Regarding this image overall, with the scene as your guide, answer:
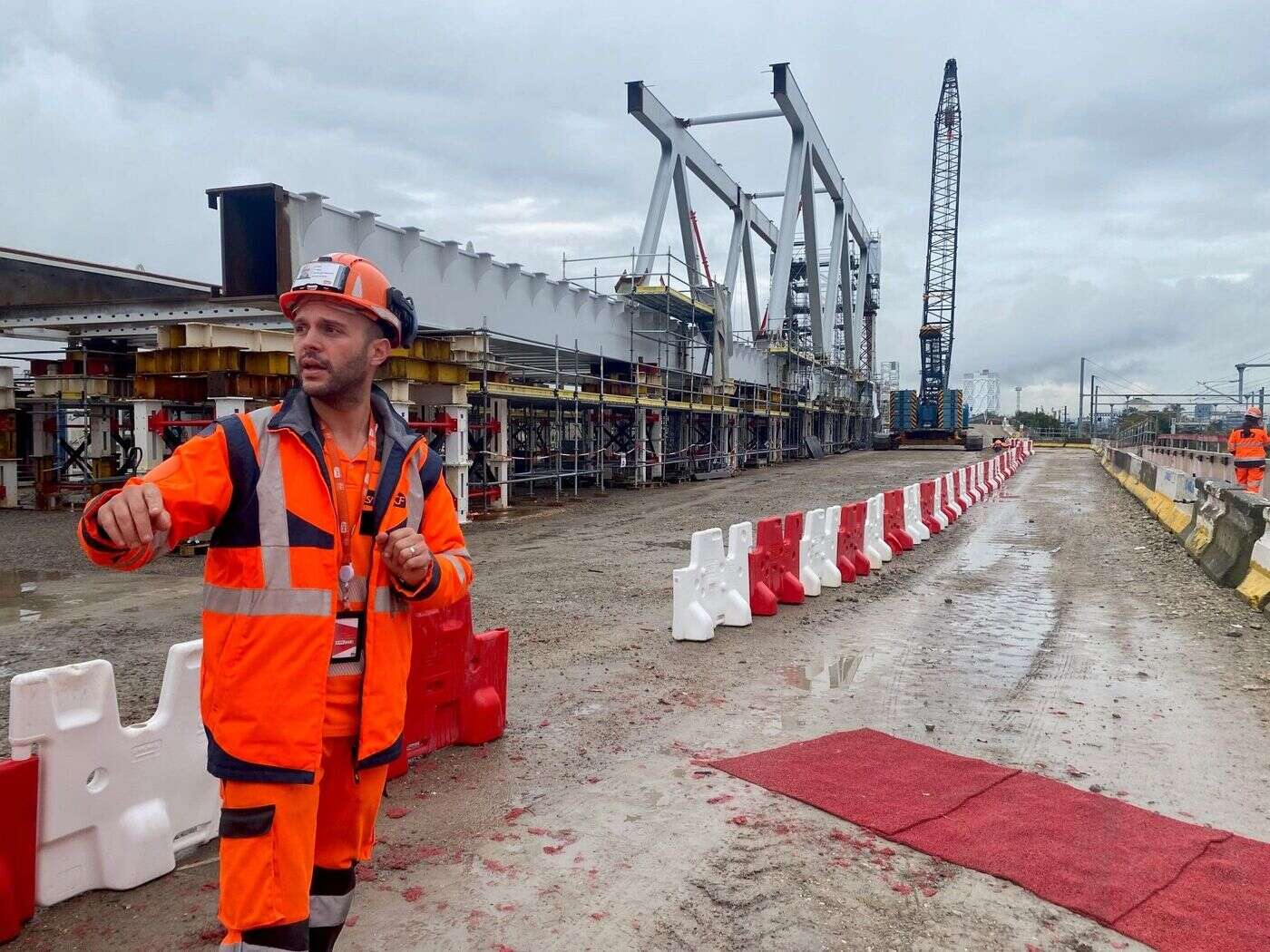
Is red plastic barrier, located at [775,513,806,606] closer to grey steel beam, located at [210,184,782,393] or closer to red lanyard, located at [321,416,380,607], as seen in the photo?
red lanyard, located at [321,416,380,607]

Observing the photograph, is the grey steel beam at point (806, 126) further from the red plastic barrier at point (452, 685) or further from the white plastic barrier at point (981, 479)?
the red plastic barrier at point (452, 685)

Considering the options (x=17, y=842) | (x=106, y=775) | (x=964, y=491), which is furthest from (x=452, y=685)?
(x=964, y=491)

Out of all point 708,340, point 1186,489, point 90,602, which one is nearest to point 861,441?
point 708,340

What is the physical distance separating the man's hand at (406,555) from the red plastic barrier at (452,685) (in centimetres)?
213

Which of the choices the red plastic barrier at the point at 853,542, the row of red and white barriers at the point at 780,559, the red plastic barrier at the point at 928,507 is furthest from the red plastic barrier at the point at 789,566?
the red plastic barrier at the point at 928,507

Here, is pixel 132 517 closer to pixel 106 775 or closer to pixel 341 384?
pixel 341 384

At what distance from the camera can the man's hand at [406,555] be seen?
81.5 inches

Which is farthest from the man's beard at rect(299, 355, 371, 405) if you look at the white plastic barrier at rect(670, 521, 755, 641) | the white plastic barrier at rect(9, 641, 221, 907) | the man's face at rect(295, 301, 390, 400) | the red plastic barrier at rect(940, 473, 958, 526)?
the red plastic barrier at rect(940, 473, 958, 526)

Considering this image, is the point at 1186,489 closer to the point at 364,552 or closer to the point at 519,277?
the point at 519,277

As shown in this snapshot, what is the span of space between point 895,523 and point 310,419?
10711 millimetres

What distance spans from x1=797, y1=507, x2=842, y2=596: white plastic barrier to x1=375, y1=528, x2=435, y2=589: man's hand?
674cm

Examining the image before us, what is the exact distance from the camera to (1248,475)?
1466 cm

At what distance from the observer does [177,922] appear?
9.66 ft

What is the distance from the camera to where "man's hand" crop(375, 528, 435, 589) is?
207cm
